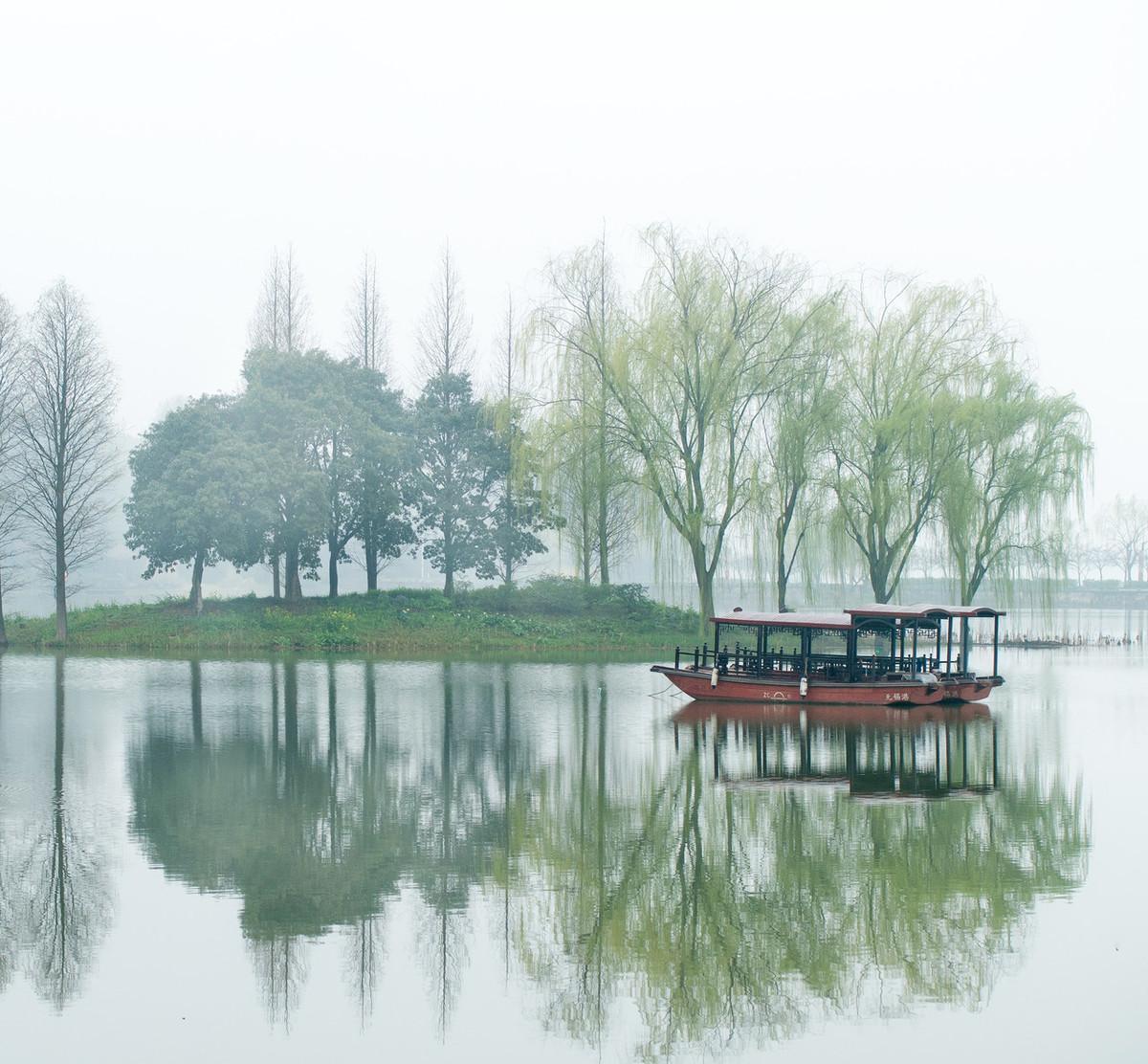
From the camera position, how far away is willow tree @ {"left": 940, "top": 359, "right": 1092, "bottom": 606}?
43938mm

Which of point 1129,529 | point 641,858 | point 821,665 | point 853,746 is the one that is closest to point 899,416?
point 821,665

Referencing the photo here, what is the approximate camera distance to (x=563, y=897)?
12117mm

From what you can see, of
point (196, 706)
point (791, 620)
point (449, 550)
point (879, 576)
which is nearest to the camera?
point (196, 706)

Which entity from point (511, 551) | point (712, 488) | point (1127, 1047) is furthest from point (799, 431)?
point (1127, 1047)

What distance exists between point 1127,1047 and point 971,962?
1685 mm

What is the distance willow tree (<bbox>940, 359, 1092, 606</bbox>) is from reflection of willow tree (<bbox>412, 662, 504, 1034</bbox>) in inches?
1010

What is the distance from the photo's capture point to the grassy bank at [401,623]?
159ft

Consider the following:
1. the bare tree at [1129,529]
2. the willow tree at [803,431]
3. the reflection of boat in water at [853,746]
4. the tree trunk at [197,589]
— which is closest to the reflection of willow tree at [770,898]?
the reflection of boat in water at [853,746]

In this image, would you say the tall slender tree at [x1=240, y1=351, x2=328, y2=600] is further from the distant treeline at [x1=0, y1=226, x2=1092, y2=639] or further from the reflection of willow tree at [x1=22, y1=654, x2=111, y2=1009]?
the reflection of willow tree at [x1=22, y1=654, x2=111, y2=1009]

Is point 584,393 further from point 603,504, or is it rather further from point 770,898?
point 770,898

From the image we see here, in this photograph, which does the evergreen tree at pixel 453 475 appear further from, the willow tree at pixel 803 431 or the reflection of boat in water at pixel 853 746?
the reflection of boat in water at pixel 853 746

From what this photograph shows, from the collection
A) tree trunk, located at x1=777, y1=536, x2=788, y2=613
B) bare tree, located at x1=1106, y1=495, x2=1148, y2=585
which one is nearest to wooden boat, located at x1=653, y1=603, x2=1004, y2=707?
tree trunk, located at x1=777, y1=536, x2=788, y2=613

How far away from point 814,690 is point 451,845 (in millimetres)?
18668

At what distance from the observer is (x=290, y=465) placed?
170 ft
